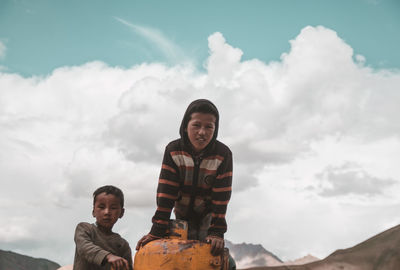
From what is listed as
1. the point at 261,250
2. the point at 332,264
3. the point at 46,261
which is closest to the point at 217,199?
the point at 332,264

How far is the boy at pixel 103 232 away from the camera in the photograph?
3.21m

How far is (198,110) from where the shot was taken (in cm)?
305

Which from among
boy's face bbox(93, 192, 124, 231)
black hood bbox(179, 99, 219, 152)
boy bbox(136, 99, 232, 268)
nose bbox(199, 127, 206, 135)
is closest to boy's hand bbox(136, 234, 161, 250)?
boy bbox(136, 99, 232, 268)

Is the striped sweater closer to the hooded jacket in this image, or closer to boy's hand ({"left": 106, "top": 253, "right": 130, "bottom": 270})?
the hooded jacket

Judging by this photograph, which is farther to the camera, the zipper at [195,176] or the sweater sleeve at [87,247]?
the zipper at [195,176]

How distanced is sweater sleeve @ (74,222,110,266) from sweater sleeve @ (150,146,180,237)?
1.40 feet

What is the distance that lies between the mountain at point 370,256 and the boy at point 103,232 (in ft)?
17.1

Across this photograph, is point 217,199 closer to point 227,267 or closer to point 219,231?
point 219,231

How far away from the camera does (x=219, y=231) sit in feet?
9.95

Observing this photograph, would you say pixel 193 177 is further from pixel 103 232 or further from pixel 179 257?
pixel 103 232

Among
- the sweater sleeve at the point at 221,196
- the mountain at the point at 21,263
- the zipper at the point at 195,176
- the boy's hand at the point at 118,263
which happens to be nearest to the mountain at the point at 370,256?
the sweater sleeve at the point at 221,196

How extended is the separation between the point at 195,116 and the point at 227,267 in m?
1.14

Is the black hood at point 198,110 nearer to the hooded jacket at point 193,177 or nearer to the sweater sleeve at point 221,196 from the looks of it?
the hooded jacket at point 193,177

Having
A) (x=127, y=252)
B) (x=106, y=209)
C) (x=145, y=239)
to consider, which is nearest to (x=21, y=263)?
(x=127, y=252)
